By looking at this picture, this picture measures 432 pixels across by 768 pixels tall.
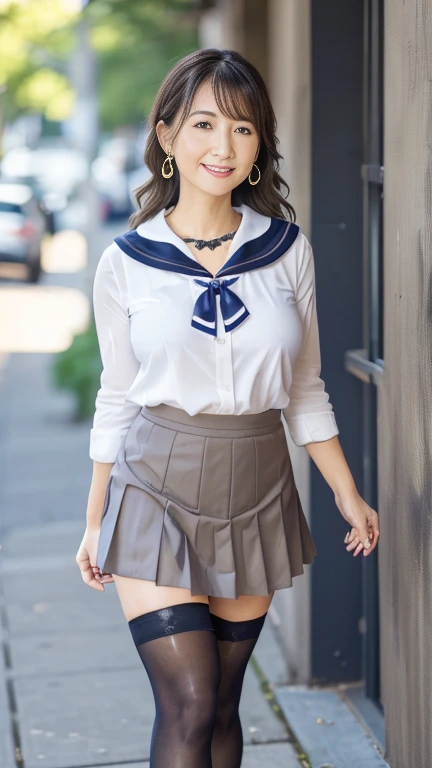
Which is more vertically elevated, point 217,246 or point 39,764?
point 217,246

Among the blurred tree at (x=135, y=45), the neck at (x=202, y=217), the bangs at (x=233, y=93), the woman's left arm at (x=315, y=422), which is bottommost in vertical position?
the woman's left arm at (x=315, y=422)

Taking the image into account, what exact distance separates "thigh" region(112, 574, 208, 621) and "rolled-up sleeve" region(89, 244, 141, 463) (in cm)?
34

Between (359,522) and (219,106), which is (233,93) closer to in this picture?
(219,106)

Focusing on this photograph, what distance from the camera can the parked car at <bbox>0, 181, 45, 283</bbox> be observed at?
20.0m

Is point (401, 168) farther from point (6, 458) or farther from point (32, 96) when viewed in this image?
point (32, 96)

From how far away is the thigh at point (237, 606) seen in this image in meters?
2.83

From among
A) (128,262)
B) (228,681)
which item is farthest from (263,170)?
(228,681)

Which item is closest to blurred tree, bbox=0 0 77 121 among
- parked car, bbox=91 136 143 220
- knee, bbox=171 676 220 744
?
parked car, bbox=91 136 143 220

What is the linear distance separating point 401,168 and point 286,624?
2.35m

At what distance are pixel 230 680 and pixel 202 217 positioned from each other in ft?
3.85

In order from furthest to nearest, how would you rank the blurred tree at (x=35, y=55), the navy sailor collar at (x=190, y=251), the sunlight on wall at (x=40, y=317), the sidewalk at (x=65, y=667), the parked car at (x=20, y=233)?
the parked car at (x=20, y=233) → the blurred tree at (x=35, y=55) → the sunlight on wall at (x=40, y=317) → the sidewalk at (x=65, y=667) → the navy sailor collar at (x=190, y=251)

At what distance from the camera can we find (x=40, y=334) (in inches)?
615

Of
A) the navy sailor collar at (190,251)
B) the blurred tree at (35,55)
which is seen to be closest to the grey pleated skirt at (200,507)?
the navy sailor collar at (190,251)

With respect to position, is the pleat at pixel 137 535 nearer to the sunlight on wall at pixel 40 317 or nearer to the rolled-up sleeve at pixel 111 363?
the rolled-up sleeve at pixel 111 363
